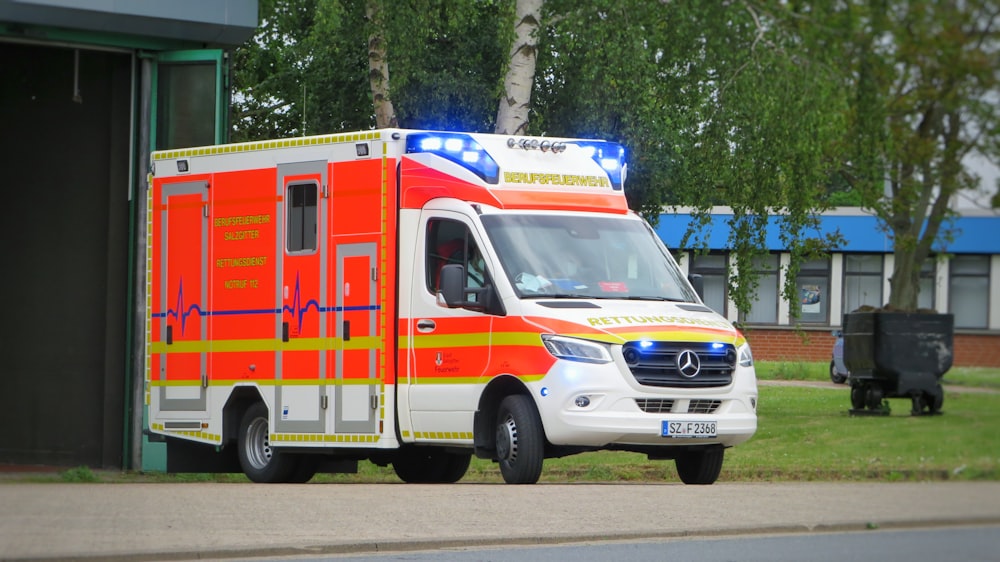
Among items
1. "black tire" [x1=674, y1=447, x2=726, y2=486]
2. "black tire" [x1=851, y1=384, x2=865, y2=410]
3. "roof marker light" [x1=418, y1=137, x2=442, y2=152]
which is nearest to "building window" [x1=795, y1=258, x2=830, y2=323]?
"black tire" [x1=851, y1=384, x2=865, y2=410]

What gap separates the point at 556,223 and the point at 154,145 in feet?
19.7

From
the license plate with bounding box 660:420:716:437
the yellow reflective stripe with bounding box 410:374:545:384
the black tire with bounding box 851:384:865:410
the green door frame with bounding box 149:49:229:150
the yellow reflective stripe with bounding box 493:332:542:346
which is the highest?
the green door frame with bounding box 149:49:229:150

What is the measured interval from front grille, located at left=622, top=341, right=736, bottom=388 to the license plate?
0.99ft

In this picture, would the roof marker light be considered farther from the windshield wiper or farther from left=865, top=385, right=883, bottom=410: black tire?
left=865, top=385, right=883, bottom=410: black tire

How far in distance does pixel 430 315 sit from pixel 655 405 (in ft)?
7.40

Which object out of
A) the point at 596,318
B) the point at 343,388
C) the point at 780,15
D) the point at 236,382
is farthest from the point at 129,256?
the point at 780,15

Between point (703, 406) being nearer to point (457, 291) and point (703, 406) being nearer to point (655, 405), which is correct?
point (655, 405)

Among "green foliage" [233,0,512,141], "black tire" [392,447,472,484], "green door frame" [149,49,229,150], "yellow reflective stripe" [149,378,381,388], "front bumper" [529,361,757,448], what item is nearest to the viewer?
"front bumper" [529,361,757,448]

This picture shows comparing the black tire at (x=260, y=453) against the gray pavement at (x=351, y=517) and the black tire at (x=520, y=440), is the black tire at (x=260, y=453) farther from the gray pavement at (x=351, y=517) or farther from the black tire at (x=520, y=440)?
the black tire at (x=520, y=440)

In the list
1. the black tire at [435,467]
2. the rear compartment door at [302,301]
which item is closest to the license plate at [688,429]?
the rear compartment door at [302,301]

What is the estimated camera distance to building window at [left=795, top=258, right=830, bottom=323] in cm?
391

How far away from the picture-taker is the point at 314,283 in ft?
45.4

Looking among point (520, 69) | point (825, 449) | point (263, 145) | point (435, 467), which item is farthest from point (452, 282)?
point (520, 69)

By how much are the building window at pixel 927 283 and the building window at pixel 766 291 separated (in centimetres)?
441
